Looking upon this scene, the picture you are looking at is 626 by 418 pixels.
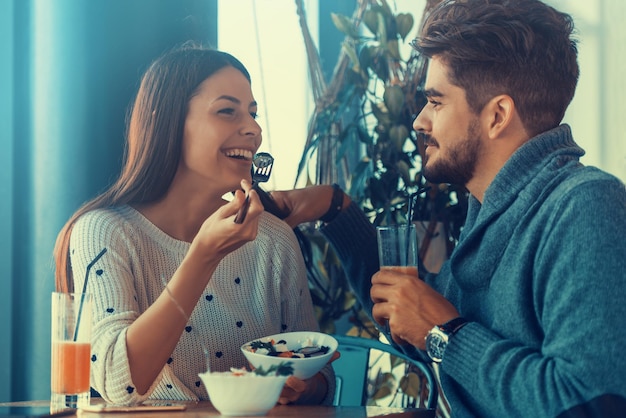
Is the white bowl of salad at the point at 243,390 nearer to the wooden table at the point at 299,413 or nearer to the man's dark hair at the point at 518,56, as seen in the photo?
the wooden table at the point at 299,413

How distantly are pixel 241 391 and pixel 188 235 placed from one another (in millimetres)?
780

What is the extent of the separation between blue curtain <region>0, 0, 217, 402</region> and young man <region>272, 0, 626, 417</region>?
0.95 meters

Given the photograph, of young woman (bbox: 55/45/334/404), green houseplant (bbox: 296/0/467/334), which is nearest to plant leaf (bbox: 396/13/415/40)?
green houseplant (bbox: 296/0/467/334)

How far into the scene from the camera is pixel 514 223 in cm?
158

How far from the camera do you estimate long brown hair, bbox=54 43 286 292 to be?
6.63 ft

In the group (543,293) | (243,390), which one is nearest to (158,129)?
(243,390)

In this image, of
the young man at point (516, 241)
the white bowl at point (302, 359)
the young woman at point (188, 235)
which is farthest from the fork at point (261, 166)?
the white bowl at point (302, 359)

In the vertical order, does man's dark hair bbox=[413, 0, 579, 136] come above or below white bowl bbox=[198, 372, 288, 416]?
above

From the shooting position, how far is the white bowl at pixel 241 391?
1312 millimetres

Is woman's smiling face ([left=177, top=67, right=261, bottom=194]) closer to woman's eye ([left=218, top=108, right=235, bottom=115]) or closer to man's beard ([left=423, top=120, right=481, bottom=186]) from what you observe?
woman's eye ([left=218, top=108, right=235, bottom=115])

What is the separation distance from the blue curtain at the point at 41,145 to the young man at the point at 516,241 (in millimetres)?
946

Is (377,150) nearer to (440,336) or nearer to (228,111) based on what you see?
(228,111)

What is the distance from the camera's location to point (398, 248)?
1679mm

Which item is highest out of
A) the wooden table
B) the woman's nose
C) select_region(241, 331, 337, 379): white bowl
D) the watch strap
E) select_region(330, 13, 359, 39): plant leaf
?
select_region(330, 13, 359, 39): plant leaf
